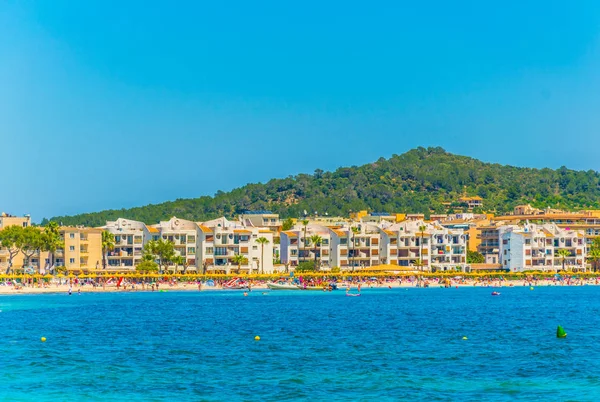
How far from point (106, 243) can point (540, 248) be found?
73.1m

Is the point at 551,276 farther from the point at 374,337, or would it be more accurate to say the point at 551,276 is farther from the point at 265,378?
the point at 265,378

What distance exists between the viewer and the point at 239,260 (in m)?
151

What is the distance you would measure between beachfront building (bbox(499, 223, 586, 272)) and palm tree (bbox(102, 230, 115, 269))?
221ft

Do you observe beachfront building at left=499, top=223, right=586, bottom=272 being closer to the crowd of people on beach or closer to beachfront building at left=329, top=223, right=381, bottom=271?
the crowd of people on beach

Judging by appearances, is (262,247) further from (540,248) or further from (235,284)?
(540,248)

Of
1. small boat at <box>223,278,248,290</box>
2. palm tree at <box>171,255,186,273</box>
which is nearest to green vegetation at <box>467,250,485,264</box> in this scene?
small boat at <box>223,278,248,290</box>

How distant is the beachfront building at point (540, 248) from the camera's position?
167 meters

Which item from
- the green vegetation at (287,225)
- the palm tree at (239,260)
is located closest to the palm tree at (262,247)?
the palm tree at (239,260)

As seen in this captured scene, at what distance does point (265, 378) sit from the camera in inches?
1815

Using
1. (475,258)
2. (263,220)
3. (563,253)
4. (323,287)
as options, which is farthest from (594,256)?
(263,220)

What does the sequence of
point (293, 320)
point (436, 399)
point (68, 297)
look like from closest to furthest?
point (436, 399) → point (293, 320) → point (68, 297)

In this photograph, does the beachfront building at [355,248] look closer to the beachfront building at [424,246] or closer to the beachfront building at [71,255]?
the beachfront building at [424,246]

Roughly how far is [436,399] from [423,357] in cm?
1315

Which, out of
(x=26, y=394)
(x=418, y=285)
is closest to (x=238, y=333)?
(x=26, y=394)
